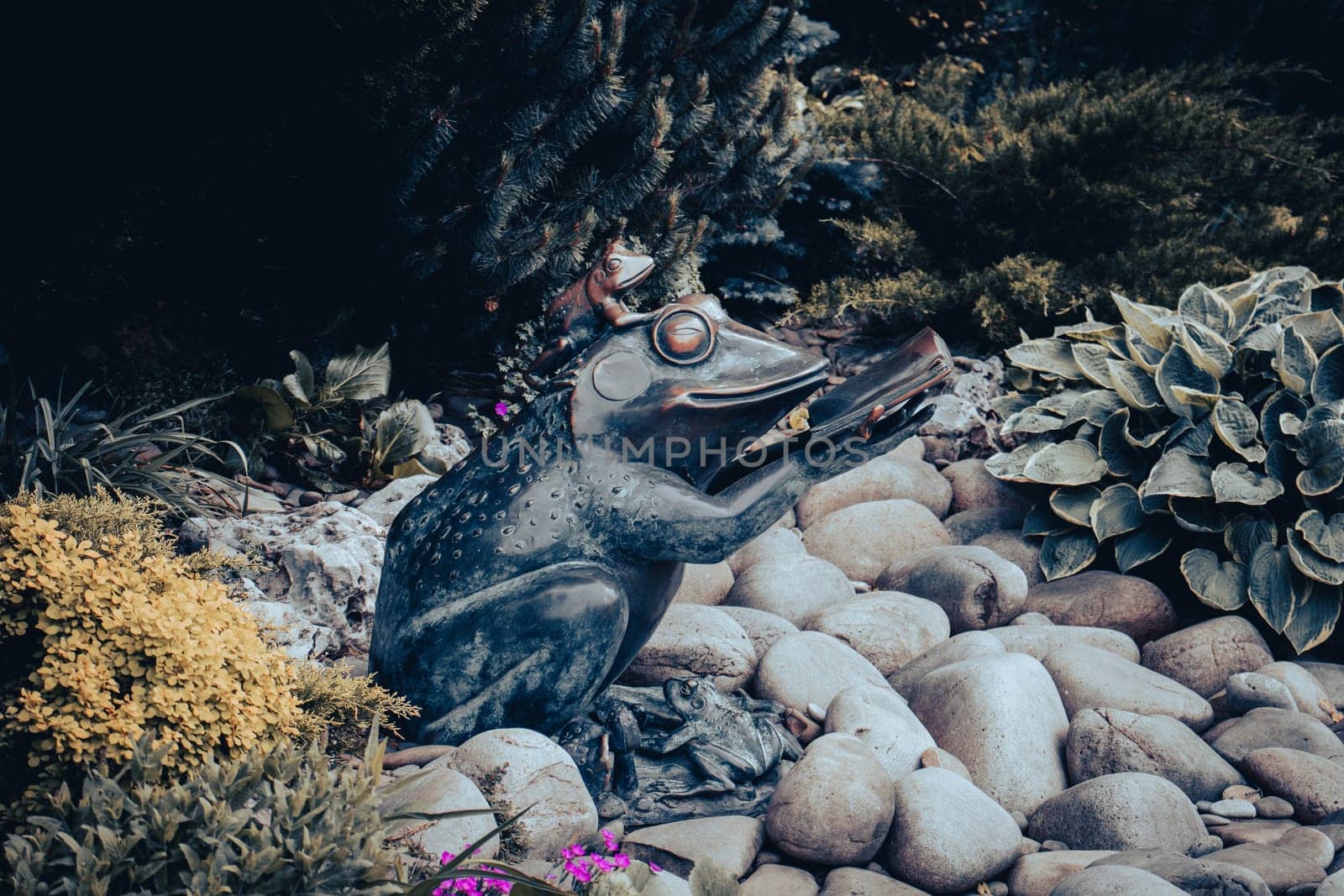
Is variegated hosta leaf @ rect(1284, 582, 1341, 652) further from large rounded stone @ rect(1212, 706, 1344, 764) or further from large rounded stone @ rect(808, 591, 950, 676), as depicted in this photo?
large rounded stone @ rect(808, 591, 950, 676)

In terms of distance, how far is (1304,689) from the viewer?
3.69 metres

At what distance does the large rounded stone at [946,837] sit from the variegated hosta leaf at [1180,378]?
2.39 meters

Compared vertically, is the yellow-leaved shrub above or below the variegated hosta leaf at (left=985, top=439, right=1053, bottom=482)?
above

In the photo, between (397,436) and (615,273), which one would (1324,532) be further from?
(397,436)

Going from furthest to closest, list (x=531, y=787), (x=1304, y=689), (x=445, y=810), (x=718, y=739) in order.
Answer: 1. (x=1304, y=689)
2. (x=718, y=739)
3. (x=531, y=787)
4. (x=445, y=810)

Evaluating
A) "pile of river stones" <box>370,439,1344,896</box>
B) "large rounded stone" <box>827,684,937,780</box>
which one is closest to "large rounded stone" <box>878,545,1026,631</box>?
"pile of river stones" <box>370,439,1344,896</box>

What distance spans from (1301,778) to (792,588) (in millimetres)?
1753

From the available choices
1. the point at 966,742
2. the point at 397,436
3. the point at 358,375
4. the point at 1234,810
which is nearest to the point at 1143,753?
the point at 1234,810

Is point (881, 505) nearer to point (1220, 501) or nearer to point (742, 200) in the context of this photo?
point (1220, 501)

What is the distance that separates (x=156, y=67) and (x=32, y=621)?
2740 millimetres

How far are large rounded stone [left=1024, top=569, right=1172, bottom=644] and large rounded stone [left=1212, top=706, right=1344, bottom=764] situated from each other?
784 millimetres

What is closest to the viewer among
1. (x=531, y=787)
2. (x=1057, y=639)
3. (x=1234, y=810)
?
(x=531, y=787)

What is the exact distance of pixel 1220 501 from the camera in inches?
164

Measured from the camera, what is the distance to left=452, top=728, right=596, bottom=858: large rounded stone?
7.50ft
